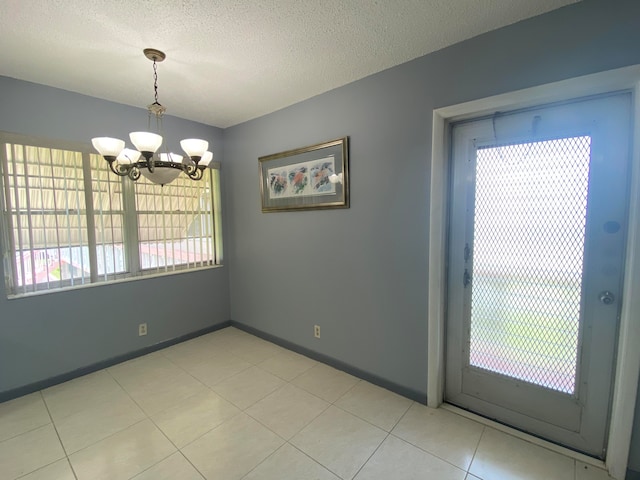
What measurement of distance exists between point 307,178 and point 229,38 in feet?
3.99

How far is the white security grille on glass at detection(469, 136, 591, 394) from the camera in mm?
1615

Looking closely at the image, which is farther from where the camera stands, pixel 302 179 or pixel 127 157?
pixel 302 179

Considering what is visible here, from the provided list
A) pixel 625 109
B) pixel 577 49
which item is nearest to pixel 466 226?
pixel 625 109

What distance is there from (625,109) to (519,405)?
1.78 metres

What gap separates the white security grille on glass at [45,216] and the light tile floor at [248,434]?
3.16ft

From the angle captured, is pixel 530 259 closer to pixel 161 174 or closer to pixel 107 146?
pixel 161 174

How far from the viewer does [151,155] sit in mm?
1551

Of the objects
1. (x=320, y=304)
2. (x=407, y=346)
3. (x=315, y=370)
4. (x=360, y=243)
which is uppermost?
(x=360, y=243)

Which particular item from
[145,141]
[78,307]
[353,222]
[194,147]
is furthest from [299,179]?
[78,307]

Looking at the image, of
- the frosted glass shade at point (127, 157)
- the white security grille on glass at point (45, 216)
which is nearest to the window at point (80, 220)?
the white security grille on glass at point (45, 216)

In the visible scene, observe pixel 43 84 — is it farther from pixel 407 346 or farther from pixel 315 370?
pixel 407 346

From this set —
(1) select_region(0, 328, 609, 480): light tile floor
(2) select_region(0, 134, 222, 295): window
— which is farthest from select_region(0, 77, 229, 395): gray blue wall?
(1) select_region(0, 328, 609, 480): light tile floor

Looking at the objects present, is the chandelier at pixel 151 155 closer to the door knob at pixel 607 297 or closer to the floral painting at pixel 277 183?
the floral painting at pixel 277 183

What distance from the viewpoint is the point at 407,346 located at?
216 cm
